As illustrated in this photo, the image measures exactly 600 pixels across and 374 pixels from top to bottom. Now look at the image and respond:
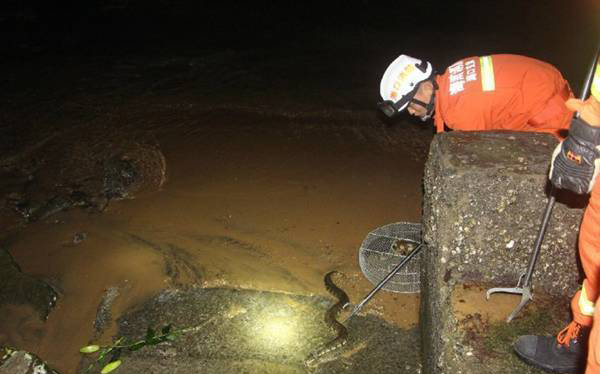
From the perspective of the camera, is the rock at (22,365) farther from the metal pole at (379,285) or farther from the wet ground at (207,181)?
the metal pole at (379,285)

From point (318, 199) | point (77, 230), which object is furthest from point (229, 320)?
point (77, 230)

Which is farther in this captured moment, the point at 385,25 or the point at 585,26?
the point at 385,25

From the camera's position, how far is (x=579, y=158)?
2.28 m

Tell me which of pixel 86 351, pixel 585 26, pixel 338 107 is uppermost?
pixel 585 26

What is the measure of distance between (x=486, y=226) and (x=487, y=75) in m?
1.59

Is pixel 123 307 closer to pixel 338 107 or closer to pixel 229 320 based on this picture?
pixel 229 320

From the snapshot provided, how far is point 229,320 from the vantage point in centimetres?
408

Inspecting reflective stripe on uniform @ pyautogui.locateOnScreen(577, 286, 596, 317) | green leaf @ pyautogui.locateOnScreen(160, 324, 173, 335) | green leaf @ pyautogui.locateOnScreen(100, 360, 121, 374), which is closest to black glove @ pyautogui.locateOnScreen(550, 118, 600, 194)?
reflective stripe on uniform @ pyautogui.locateOnScreen(577, 286, 596, 317)

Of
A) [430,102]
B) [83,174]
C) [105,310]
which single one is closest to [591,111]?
[430,102]

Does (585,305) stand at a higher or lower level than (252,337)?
higher

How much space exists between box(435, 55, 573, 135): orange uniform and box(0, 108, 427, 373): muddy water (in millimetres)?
1801

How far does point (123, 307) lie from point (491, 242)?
144 inches

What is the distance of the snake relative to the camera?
3.63 metres

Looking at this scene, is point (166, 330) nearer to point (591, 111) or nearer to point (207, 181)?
point (207, 181)
